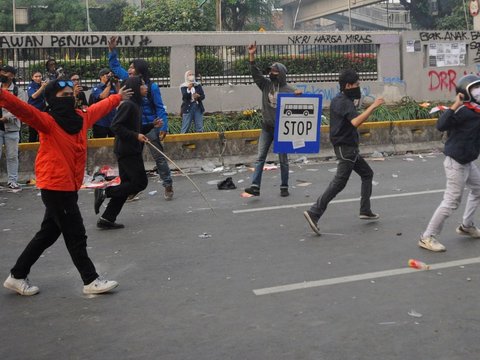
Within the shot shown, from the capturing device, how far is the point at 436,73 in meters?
19.4

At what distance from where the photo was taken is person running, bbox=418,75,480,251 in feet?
21.2

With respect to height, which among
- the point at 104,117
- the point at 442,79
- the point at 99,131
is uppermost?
the point at 442,79

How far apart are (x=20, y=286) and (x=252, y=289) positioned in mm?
1965

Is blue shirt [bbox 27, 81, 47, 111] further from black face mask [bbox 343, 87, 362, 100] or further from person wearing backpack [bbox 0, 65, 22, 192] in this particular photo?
black face mask [bbox 343, 87, 362, 100]

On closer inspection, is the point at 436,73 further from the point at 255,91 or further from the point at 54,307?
the point at 54,307

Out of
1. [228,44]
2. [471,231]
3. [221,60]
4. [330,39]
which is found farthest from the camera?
[330,39]

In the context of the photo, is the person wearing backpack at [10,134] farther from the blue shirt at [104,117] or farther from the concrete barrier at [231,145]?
the blue shirt at [104,117]

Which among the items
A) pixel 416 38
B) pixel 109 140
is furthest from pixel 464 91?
pixel 416 38

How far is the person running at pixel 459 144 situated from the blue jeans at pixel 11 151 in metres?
7.01

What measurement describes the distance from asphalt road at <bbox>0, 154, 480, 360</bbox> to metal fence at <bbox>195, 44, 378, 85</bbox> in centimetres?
876

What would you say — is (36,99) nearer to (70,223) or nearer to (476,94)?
(70,223)

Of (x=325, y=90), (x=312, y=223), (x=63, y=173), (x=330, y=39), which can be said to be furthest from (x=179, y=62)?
(x=63, y=173)

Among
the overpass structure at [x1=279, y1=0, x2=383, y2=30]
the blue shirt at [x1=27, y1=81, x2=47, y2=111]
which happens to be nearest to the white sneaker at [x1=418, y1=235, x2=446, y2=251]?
the blue shirt at [x1=27, y1=81, x2=47, y2=111]

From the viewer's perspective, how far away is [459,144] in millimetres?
6590
